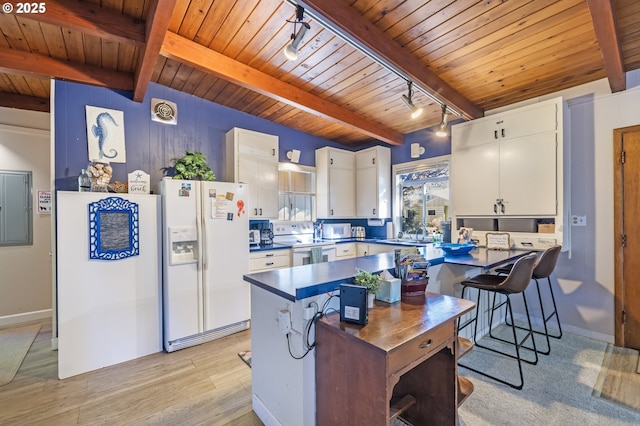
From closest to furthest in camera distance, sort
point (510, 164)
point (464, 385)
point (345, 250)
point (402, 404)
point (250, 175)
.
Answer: point (402, 404)
point (464, 385)
point (510, 164)
point (250, 175)
point (345, 250)

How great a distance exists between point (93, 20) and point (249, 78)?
119 cm

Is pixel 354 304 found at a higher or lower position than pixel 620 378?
higher

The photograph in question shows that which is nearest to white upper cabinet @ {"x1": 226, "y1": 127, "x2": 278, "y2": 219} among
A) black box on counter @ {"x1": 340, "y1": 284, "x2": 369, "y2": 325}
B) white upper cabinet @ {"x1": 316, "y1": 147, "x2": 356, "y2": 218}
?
white upper cabinet @ {"x1": 316, "y1": 147, "x2": 356, "y2": 218}

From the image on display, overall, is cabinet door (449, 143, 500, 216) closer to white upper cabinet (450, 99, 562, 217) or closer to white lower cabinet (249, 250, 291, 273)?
white upper cabinet (450, 99, 562, 217)

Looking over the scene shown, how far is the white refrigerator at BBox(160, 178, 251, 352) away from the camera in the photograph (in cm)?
280

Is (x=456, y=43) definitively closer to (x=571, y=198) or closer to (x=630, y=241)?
(x=571, y=198)

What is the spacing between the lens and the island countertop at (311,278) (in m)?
1.43

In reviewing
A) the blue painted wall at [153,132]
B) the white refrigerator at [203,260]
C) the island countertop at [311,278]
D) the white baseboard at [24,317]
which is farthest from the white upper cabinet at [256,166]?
the white baseboard at [24,317]

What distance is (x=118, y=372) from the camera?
8.01 ft

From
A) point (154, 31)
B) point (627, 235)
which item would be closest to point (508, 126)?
point (627, 235)

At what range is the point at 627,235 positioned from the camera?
273 centimetres

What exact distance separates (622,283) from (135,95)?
17.6 feet

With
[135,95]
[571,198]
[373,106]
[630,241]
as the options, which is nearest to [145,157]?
[135,95]

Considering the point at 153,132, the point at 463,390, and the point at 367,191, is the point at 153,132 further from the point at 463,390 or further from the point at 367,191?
the point at 463,390
